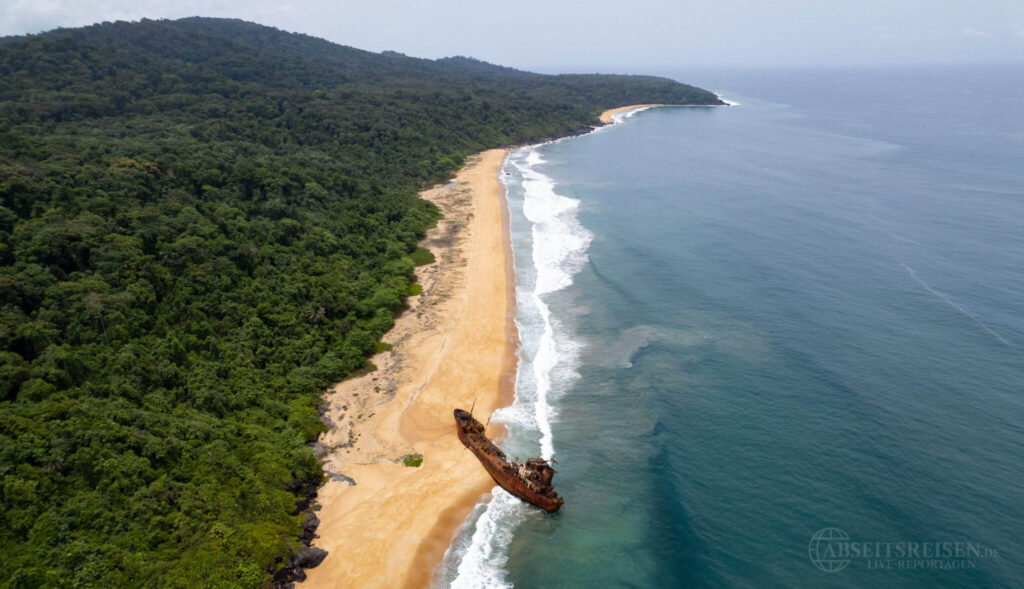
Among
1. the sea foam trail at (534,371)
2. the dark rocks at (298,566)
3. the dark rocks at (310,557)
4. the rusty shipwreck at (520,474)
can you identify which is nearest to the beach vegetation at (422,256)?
the sea foam trail at (534,371)

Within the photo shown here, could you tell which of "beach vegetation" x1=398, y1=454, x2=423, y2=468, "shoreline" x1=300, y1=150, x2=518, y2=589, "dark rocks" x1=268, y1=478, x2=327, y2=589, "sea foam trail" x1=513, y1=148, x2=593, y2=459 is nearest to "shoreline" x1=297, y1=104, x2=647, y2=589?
"shoreline" x1=300, y1=150, x2=518, y2=589

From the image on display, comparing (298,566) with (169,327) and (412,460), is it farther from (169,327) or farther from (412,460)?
(169,327)

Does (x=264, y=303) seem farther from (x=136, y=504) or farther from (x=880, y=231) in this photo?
(x=880, y=231)

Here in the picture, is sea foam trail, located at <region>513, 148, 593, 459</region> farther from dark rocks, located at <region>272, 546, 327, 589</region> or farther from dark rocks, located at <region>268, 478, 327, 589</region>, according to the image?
dark rocks, located at <region>272, 546, 327, 589</region>

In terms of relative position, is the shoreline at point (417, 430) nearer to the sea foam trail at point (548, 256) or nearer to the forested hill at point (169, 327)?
the forested hill at point (169, 327)

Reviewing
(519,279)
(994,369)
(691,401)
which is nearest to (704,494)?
(691,401)

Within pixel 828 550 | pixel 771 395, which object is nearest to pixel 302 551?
pixel 828 550
